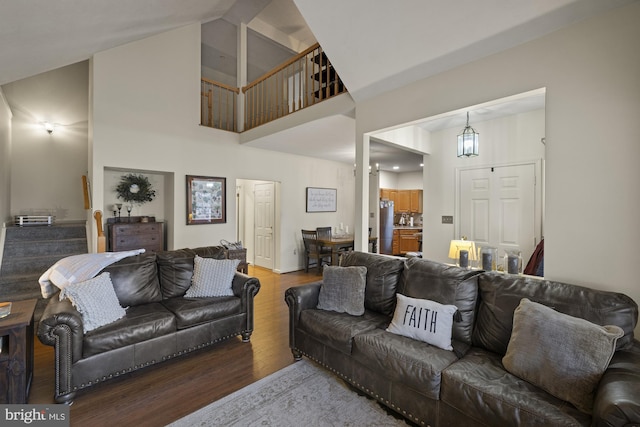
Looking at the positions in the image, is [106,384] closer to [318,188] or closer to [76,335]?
[76,335]

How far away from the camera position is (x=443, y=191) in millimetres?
4441

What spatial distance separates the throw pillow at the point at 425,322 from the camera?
78.8 inches

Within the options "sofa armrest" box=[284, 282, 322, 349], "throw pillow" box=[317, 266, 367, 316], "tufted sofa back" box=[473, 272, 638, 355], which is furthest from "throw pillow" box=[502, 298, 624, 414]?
"sofa armrest" box=[284, 282, 322, 349]

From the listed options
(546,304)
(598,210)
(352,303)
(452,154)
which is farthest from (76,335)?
(452,154)

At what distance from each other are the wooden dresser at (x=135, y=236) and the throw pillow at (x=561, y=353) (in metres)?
4.88

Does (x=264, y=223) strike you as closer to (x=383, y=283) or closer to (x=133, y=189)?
(x=133, y=189)

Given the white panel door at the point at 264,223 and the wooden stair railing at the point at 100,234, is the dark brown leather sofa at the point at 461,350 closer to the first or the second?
the wooden stair railing at the point at 100,234

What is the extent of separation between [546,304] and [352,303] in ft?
4.47

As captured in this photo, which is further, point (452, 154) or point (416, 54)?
point (452, 154)

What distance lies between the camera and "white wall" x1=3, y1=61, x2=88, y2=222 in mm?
5324

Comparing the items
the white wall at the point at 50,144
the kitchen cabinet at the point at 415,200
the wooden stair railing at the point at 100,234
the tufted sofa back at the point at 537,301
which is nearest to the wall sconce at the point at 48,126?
the white wall at the point at 50,144

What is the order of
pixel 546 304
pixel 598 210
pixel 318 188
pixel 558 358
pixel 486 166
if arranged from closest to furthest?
pixel 558 358
pixel 546 304
pixel 598 210
pixel 486 166
pixel 318 188

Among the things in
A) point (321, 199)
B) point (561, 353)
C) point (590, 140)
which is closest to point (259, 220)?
point (321, 199)

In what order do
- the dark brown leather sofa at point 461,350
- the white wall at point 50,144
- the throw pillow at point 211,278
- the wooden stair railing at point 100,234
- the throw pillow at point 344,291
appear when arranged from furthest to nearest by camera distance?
the white wall at point 50,144 → the wooden stair railing at point 100,234 → the throw pillow at point 211,278 → the throw pillow at point 344,291 → the dark brown leather sofa at point 461,350
